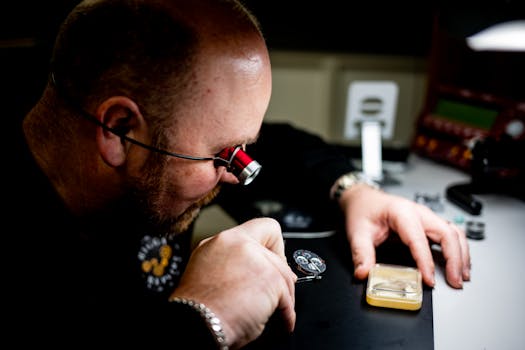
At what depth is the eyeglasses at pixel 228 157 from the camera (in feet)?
2.64

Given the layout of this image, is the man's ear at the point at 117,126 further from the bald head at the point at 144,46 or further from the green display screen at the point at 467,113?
the green display screen at the point at 467,113

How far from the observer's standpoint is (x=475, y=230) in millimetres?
1184

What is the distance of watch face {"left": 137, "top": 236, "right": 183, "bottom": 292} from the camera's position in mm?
1013

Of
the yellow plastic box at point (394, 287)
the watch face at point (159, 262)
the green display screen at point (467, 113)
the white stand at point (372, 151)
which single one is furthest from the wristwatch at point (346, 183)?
the green display screen at point (467, 113)

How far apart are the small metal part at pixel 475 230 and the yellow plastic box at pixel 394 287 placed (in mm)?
327

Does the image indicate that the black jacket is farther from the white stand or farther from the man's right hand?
the white stand

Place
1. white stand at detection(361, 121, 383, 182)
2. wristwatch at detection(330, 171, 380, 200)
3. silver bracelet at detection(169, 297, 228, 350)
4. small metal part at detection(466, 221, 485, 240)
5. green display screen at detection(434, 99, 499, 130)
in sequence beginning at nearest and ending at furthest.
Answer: silver bracelet at detection(169, 297, 228, 350), small metal part at detection(466, 221, 485, 240), wristwatch at detection(330, 171, 380, 200), white stand at detection(361, 121, 383, 182), green display screen at detection(434, 99, 499, 130)

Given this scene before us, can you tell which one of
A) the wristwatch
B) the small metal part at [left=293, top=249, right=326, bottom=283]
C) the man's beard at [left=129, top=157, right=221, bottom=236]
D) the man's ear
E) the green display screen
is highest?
the man's ear

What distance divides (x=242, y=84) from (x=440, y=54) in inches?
50.8

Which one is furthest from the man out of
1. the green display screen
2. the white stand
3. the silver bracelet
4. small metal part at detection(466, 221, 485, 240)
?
the green display screen

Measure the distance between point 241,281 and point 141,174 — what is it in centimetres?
31

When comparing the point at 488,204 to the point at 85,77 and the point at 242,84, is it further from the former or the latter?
the point at 85,77

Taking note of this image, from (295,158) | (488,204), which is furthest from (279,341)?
(488,204)

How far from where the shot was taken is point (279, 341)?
76 centimetres
